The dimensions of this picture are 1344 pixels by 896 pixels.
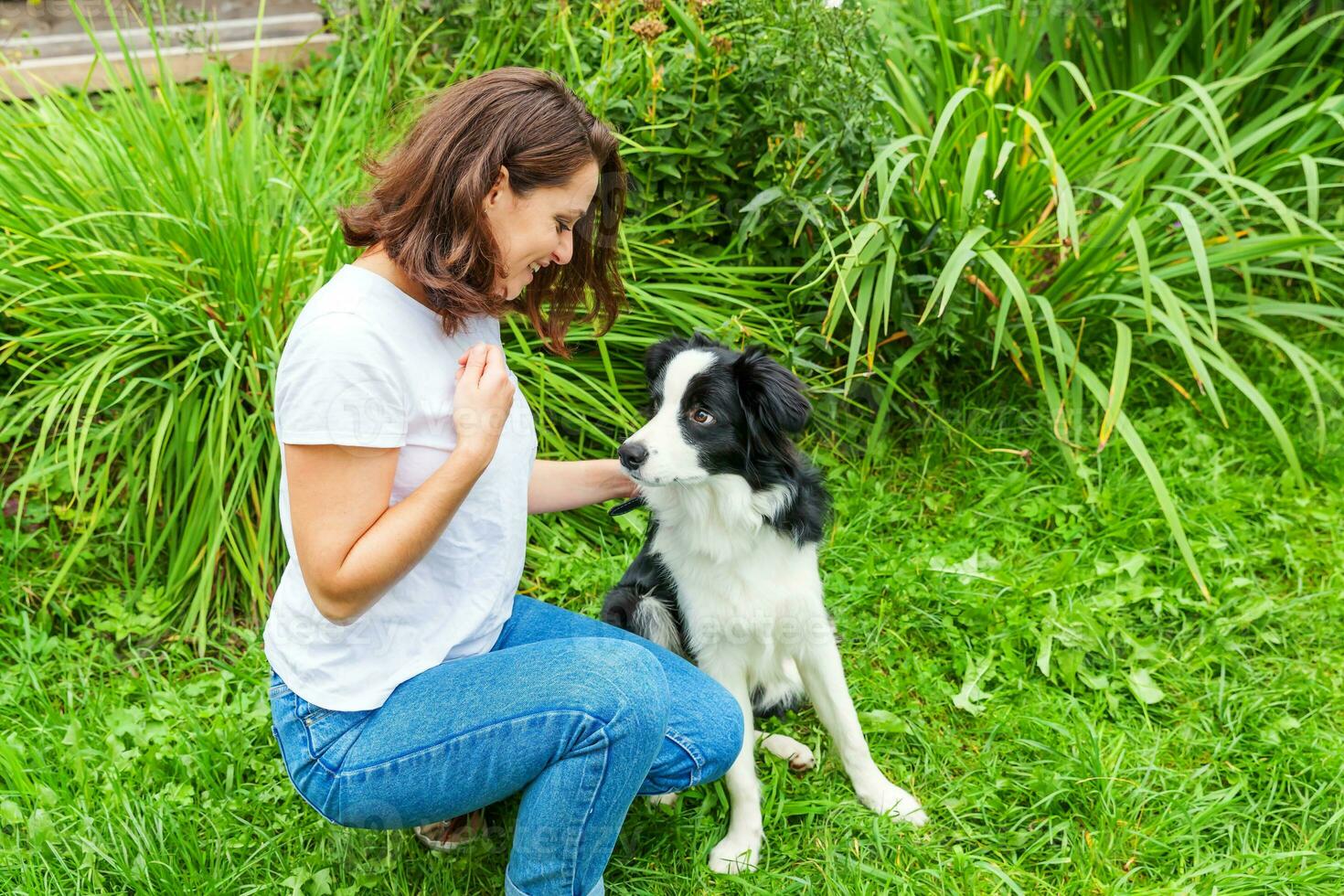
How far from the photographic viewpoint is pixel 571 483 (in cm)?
228

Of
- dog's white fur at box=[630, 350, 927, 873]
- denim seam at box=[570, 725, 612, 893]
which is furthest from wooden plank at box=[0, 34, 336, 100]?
denim seam at box=[570, 725, 612, 893]

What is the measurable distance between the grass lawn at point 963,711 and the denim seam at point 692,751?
0.92 ft

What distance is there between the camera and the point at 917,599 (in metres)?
2.85

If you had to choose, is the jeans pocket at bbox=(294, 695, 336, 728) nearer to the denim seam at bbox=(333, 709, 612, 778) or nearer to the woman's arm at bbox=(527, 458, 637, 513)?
the denim seam at bbox=(333, 709, 612, 778)

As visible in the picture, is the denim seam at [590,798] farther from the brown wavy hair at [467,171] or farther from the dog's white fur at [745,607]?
the brown wavy hair at [467,171]

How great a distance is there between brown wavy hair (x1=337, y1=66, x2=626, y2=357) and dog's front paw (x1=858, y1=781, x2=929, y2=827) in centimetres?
132

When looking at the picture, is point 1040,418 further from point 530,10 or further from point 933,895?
point 530,10

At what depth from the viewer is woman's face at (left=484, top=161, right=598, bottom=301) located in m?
1.77

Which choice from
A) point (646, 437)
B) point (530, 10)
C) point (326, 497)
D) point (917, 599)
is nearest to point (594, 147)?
point (646, 437)

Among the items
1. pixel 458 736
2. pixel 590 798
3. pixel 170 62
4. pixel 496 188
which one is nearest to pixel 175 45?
pixel 170 62

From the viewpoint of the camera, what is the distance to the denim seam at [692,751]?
6.32 feet

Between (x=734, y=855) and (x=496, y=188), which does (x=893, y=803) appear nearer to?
(x=734, y=855)

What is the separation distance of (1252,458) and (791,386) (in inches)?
80.3

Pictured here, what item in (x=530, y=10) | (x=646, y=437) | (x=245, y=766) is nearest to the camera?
(x=646, y=437)
